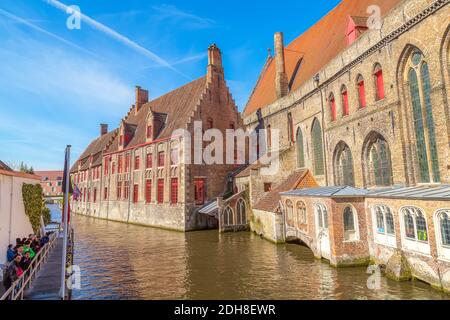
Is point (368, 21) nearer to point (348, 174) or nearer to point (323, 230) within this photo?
point (348, 174)

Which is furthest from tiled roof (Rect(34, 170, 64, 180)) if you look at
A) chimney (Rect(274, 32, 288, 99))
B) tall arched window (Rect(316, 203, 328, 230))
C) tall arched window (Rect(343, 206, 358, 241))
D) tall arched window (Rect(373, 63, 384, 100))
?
tall arched window (Rect(343, 206, 358, 241))

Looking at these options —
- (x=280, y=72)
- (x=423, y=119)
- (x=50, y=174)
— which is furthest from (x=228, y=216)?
(x=50, y=174)

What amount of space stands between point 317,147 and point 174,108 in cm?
1548

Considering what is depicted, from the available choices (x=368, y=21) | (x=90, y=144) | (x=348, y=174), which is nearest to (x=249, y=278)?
(x=348, y=174)

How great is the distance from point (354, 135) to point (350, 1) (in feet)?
38.1

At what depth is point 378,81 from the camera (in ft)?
45.0

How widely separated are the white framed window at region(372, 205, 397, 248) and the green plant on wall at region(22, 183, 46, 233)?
15.3 meters

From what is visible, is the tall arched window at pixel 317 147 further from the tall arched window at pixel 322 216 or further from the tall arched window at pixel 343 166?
the tall arched window at pixel 322 216

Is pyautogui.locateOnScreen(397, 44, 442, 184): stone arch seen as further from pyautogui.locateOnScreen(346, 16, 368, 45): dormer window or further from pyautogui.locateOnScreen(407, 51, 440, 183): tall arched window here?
pyautogui.locateOnScreen(346, 16, 368, 45): dormer window

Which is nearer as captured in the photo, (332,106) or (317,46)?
(332,106)

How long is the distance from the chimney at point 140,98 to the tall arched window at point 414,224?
112ft

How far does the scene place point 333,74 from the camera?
16.8 metres

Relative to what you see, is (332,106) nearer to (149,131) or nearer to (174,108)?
(174,108)

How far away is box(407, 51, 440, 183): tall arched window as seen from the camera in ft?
36.0
